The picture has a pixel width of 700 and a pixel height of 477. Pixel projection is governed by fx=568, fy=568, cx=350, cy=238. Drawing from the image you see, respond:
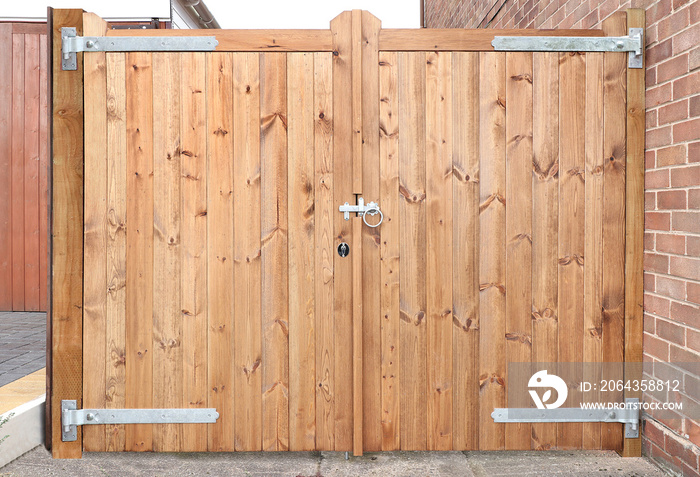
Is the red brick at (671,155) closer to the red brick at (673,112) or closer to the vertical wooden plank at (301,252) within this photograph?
the red brick at (673,112)

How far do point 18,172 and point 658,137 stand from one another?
535 cm

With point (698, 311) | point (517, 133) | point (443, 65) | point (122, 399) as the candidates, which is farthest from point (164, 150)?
point (698, 311)

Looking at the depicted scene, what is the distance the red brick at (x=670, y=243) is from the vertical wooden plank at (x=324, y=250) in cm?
148

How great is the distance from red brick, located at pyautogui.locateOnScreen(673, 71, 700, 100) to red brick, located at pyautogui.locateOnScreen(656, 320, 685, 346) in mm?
988

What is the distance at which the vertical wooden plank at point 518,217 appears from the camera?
2.65 meters

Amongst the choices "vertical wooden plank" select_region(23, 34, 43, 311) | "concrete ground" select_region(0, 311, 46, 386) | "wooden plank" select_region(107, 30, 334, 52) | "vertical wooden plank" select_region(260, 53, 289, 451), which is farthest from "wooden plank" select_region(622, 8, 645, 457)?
"vertical wooden plank" select_region(23, 34, 43, 311)

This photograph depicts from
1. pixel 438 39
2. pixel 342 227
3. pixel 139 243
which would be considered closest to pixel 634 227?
pixel 438 39

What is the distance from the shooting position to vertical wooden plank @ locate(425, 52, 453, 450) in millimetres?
2645

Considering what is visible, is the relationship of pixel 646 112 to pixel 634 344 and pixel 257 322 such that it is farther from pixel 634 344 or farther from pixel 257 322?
pixel 257 322

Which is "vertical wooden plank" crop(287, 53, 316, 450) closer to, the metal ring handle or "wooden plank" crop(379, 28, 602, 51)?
the metal ring handle

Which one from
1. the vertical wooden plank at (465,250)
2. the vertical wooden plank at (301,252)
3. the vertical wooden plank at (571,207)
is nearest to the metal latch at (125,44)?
the vertical wooden plank at (301,252)

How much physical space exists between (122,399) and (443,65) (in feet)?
7.13

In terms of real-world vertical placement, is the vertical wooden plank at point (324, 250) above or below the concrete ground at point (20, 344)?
above

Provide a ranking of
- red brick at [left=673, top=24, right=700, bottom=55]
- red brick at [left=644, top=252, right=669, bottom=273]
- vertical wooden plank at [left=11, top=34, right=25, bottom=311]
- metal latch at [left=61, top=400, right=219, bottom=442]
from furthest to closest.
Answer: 1. vertical wooden plank at [left=11, top=34, right=25, bottom=311]
2. metal latch at [left=61, top=400, right=219, bottom=442]
3. red brick at [left=644, top=252, right=669, bottom=273]
4. red brick at [left=673, top=24, right=700, bottom=55]
